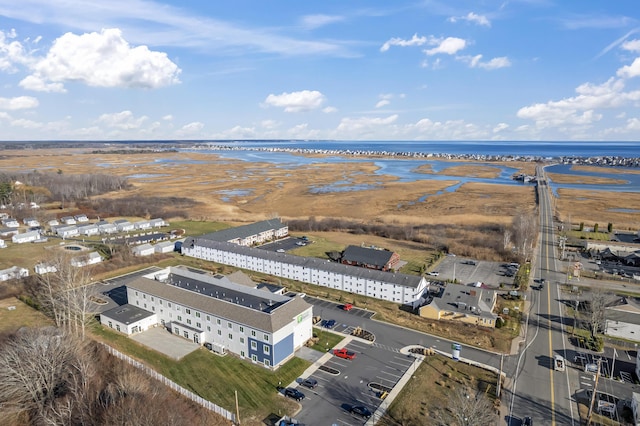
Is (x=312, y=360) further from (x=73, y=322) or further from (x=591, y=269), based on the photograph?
(x=591, y=269)

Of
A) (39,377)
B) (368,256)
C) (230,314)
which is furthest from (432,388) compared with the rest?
(368,256)

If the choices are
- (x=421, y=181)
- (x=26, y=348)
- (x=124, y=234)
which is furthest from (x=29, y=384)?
(x=421, y=181)

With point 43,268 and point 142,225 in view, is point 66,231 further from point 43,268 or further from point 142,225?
point 43,268

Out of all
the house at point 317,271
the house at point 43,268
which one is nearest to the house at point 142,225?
Result: the house at point 317,271

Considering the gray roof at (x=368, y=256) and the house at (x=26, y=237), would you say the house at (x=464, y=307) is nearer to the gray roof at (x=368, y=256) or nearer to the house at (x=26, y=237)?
the gray roof at (x=368, y=256)

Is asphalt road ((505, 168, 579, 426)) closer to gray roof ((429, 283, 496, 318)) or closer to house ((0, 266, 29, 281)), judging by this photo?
gray roof ((429, 283, 496, 318))

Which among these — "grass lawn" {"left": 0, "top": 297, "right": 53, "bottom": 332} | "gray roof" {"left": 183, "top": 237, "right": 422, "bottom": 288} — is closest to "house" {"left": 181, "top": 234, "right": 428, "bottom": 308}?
"gray roof" {"left": 183, "top": 237, "right": 422, "bottom": 288}
